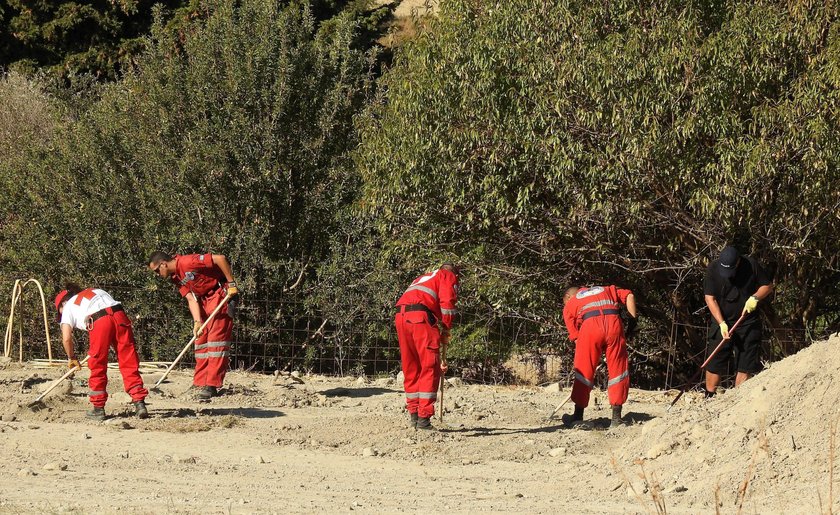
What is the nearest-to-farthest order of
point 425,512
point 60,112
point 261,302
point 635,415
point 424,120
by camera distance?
point 425,512
point 635,415
point 424,120
point 261,302
point 60,112

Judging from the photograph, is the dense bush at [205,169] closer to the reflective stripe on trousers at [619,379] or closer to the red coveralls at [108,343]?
the red coveralls at [108,343]

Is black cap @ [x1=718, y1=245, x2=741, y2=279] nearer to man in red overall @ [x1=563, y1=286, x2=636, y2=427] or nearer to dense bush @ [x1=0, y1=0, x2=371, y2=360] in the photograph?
man in red overall @ [x1=563, y1=286, x2=636, y2=427]

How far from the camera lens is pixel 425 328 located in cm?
1016

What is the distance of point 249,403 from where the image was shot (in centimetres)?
1245

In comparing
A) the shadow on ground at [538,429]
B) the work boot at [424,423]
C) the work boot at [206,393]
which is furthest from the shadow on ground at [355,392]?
the work boot at [424,423]

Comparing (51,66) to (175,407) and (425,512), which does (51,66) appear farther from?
(425,512)

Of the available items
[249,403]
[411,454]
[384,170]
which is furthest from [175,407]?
Answer: [384,170]

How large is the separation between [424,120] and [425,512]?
7.33m

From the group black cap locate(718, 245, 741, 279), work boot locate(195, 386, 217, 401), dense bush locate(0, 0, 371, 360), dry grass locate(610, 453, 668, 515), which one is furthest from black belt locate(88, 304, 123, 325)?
dense bush locate(0, 0, 371, 360)

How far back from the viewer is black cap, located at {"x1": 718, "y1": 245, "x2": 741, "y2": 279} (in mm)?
10820

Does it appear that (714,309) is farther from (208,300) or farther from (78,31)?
(78,31)

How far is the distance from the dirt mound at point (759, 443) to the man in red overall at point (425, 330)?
2.12 meters

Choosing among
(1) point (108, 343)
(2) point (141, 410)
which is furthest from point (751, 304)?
(1) point (108, 343)

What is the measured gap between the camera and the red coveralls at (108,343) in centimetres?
1062
